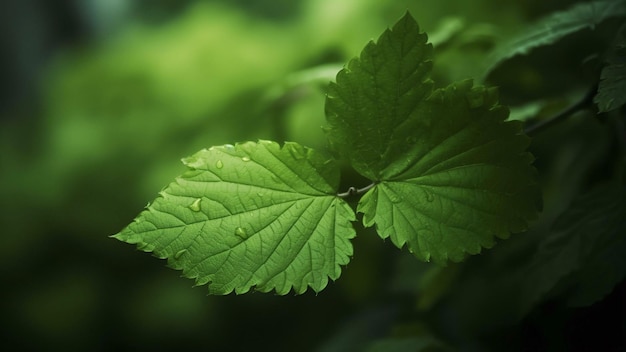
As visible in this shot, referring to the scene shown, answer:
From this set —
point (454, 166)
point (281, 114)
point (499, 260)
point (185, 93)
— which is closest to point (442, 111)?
point (454, 166)

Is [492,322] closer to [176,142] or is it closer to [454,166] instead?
[454,166]

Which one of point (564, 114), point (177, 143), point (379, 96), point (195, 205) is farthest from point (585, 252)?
point (177, 143)

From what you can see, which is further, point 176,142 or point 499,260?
point 176,142

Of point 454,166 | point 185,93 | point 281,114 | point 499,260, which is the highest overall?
point 185,93

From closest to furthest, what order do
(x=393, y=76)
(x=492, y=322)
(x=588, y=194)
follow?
(x=393, y=76) → (x=588, y=194) → (x=492, y=322)

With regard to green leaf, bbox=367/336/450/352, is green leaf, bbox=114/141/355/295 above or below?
above

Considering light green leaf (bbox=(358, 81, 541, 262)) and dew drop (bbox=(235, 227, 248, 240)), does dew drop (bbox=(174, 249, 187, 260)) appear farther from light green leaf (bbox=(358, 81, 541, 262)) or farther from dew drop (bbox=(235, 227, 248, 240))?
Answer: light green leaf (bbox=(358, 81, 541, 262))

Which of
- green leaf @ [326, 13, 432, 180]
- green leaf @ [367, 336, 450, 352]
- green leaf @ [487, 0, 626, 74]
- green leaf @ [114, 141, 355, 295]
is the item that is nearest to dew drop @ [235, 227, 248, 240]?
green leaf @ [114, 141, 355, 295]

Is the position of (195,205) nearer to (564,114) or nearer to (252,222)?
(252,222)
